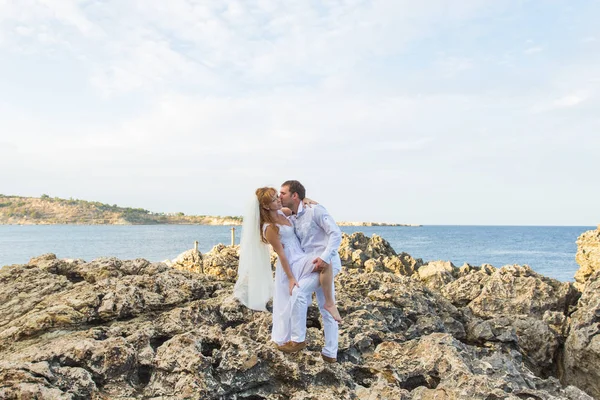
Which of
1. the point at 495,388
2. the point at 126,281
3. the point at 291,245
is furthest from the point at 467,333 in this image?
the point at 126,281

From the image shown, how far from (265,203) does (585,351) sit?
253 inches

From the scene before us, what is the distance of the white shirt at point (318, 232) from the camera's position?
6105mm

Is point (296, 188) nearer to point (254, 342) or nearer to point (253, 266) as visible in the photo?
point (253, 266)

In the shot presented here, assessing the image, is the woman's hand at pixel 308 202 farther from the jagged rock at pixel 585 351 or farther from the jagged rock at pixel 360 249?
the jagged rock at pixel 360 249

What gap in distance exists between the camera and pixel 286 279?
628 cm

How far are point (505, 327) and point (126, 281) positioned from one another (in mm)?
6612

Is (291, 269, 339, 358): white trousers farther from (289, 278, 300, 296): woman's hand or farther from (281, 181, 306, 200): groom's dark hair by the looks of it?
(281, 181, 306, 200): groom's dark hair

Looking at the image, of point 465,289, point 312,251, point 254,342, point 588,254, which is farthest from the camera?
point 588,254

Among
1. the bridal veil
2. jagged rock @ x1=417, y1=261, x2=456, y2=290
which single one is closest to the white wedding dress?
the bridal veil

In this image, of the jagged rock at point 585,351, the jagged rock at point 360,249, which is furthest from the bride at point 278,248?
the jagged rock at point 360,249

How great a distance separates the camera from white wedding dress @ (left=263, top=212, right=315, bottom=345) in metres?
6.03

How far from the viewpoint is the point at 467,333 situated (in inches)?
349

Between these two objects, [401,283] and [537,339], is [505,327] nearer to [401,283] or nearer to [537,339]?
[537,339]

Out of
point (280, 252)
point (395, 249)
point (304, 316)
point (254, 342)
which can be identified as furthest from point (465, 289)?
point (395, 249)
